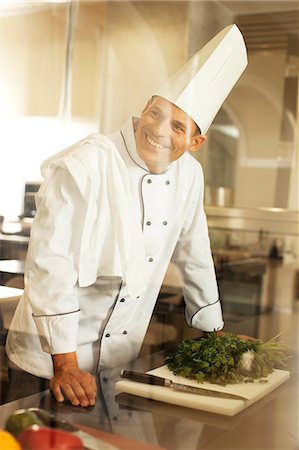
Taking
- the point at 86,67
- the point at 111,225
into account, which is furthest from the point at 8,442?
the point at 86,67

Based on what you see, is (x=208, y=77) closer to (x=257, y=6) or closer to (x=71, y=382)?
(x=257, y=6)

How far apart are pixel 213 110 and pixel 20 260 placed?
355 millimetres

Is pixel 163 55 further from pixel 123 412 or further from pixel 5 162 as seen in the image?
pixel 123 412

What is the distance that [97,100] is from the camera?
1.02 metres

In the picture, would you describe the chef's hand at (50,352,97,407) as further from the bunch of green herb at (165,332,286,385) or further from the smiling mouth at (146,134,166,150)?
the smiling mouth at (146,134,166,150)

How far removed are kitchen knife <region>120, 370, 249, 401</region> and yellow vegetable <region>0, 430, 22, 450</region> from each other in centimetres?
18

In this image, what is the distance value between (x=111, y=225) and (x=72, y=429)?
27 cm

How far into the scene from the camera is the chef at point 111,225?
933 millimetres

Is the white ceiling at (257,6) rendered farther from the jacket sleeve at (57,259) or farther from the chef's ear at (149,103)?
the jacket sleeve at (57,259)

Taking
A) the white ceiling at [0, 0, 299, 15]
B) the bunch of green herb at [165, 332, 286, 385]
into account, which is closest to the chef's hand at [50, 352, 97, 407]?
the bunch of green herb at [165, 332, 286, 385]

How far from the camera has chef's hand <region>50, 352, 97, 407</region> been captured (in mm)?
893

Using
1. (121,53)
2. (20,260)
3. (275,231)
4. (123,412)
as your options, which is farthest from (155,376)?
(121,53)

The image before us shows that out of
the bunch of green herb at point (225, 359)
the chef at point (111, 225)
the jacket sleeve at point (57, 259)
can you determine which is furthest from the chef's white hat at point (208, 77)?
the bunch of green herb at point (225, 359)

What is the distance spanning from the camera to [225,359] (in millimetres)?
965
